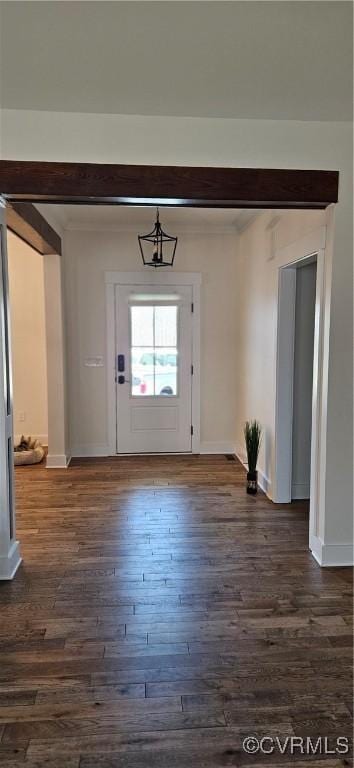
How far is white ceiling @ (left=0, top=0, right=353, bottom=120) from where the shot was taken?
187 cm

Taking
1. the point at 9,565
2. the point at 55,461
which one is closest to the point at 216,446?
the point at 55,461

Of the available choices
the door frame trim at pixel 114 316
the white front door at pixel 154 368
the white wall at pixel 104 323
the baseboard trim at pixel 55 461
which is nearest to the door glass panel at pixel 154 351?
the white front door at pixel 154 368

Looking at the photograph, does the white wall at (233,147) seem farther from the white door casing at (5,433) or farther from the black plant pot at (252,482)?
the black plant pot at (252,482)

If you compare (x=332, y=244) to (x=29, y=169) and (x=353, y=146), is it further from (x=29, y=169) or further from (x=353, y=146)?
(x=29, y=169)

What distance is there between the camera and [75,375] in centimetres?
537

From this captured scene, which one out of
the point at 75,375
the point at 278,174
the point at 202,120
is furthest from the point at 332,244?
the point at 75,375

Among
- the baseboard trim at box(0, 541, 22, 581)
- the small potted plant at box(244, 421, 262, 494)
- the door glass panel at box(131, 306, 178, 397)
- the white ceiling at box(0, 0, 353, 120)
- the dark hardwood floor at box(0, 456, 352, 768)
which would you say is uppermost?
the white ceiling at box(0, 0, 353, 120)

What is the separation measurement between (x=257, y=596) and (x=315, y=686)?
661 millimetres

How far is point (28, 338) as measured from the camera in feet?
19.1

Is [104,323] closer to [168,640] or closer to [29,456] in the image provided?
[29,456]

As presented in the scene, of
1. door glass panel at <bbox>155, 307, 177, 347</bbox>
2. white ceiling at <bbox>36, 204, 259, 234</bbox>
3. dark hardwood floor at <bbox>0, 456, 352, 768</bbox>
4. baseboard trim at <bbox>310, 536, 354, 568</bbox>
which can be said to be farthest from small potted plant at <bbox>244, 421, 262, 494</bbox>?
white ceiling at <bbox>36, 204, 259, 234</bbox>

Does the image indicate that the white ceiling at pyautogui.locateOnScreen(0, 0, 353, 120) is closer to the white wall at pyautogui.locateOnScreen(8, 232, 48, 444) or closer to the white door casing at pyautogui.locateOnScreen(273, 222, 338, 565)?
the white door casing at pyautogui.locateOnScreen(273, 222, 338, 565)

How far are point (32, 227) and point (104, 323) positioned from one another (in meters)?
1.85

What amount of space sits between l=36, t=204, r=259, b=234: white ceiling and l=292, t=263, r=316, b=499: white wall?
1.00 meters
